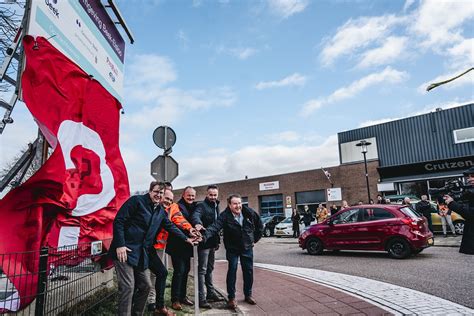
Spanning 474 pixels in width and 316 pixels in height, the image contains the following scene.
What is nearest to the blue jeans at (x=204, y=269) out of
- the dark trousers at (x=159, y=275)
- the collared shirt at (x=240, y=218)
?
the collared shirt at (x=240, y=218)

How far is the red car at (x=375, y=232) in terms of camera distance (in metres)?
9.41

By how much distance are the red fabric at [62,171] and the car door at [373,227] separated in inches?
301

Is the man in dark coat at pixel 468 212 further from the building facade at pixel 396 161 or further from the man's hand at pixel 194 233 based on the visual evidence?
the building facade at pixel 396 161

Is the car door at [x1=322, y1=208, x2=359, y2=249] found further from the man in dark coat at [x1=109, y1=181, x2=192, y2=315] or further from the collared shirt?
the man in dark coat at [x1=109, y1=181, x2=192, y2=315]

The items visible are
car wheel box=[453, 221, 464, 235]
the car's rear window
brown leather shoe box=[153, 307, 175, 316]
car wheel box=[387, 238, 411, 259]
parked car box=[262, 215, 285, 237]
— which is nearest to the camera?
brown leather shoe box=[153, 307, 175, 316]

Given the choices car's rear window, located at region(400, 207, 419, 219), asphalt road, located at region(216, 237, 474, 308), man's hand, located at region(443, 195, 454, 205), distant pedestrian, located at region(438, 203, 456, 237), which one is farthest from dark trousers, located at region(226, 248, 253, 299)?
distant pedestrian, located at region(438, 203, 456, 237)

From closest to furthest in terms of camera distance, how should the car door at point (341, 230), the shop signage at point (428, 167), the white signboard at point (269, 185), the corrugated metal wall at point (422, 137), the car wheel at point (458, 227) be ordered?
the car door at point (341, 230) < the car wheel at point (458, 227) < the shop signage at point (428, 167) < the corrugated metal wall at point (422, 137) < the white signboard at point (269, 185)

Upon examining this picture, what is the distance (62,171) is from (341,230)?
929cm

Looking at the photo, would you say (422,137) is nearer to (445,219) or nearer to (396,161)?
(396,161)

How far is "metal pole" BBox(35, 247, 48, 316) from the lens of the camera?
305 cm

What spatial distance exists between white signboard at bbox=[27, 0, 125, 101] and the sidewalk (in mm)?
4550

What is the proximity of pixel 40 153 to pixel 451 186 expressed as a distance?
4994 millimetres

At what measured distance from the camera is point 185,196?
580 centimetres

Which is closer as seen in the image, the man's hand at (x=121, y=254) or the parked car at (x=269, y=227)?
the man's hand at (x=121, y=254)
